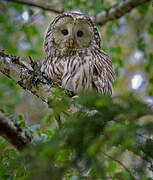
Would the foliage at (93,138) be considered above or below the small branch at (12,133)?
above

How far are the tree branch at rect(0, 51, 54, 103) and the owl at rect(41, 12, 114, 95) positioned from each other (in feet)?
1.52

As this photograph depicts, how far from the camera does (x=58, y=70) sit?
3.48 m

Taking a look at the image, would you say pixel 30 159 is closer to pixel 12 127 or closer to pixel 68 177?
pixel 12 127

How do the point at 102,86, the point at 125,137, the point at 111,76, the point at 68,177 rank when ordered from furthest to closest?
1. the point at 111,76
2. the point at 102,86
3. the point at 68,177
4. the point at 125,137

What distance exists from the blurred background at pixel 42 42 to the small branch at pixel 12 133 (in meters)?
1.12

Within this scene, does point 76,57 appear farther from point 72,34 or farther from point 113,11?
point 113,11

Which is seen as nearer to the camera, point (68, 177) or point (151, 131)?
point (151, 131)

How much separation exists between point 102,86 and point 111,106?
1.85 meters

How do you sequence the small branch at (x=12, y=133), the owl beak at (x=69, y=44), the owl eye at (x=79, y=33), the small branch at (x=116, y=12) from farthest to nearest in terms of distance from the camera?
the small branch at (x=116, y=12), the owl eye at (x=79, y=33), the owl beak at (x=69, y=44), the small branch at (x=12, y=133)

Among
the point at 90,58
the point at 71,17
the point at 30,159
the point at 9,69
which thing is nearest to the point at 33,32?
the point at 71,17

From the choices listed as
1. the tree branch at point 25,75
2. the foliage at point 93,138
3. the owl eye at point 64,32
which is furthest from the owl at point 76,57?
the foliage at point 93,138

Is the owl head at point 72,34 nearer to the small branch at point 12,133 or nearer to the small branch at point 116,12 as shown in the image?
the small branch at point 116,12

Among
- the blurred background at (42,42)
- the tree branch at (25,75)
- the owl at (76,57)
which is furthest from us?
the blurred background at (42,42)

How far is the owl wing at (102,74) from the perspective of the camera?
3424 millimetres
